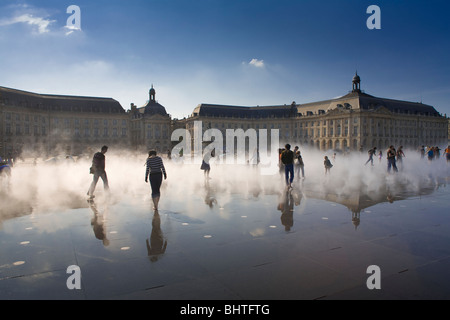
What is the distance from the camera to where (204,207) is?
1011cm

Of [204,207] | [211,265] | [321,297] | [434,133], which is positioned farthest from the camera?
[434,133]

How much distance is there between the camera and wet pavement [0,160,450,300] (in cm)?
441

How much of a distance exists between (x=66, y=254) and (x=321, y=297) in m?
4.24

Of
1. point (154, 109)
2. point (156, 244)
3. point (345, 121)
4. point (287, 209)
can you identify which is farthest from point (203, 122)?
point (156, 244)

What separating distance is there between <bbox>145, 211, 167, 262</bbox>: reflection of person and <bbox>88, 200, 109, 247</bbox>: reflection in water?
2.82 feet

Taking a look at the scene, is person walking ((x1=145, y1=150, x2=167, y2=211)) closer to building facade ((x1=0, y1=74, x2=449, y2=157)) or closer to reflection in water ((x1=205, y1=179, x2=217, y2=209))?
reflection in water ((x1=205, y1=179, x2=217, y2=209))

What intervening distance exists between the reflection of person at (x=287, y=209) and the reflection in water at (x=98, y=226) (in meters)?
3.85

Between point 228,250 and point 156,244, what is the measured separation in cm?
142

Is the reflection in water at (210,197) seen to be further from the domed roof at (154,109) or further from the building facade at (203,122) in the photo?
the domed roof at (154,109)

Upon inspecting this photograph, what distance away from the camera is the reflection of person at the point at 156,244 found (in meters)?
5.72

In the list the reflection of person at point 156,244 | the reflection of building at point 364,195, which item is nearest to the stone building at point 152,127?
the reflection of building at point 364,195

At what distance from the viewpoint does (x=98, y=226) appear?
771 centimetres
